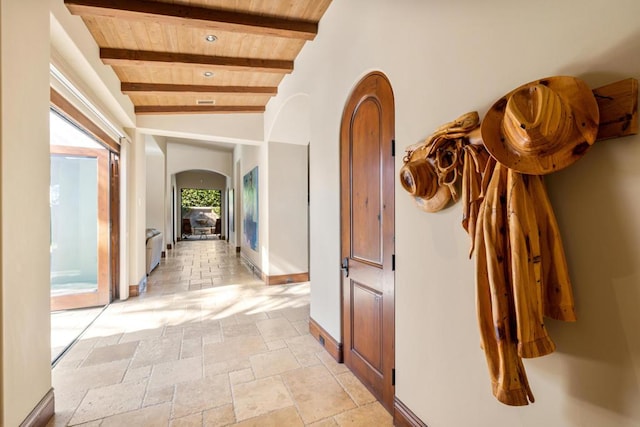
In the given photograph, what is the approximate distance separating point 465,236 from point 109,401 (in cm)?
264

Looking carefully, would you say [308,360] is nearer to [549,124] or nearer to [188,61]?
[549,124]

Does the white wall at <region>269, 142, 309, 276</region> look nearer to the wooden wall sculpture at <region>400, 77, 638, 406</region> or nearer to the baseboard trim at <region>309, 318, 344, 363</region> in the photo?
the baseboard trim at <region>309, 318, 344, 363</region>

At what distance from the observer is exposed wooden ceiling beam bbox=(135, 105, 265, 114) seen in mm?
4770

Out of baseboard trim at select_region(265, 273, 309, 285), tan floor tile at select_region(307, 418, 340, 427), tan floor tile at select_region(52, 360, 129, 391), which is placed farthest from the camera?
baseboard trim at select_region(265, 273, 309, 285)

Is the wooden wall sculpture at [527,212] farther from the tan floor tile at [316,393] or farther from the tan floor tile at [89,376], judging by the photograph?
the tan floor tile at [89,376]

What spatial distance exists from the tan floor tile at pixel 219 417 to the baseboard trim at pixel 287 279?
3.42m

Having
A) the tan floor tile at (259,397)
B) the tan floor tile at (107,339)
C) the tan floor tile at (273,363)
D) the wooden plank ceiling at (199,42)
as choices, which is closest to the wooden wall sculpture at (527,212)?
the tan floor tile at (259,397)

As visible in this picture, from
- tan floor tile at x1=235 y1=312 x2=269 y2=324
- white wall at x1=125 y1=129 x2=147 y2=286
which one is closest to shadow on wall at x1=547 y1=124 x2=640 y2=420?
tan floor tile at x1=235 y1=312 x2=269 y2=324

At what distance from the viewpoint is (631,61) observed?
0.86m

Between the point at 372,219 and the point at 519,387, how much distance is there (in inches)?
52.8

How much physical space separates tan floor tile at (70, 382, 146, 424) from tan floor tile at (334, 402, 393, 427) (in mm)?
1448

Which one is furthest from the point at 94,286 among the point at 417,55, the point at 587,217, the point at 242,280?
the point at 587,217

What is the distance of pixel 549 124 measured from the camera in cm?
89

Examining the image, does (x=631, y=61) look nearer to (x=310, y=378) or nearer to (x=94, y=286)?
(x=310, y=378)
